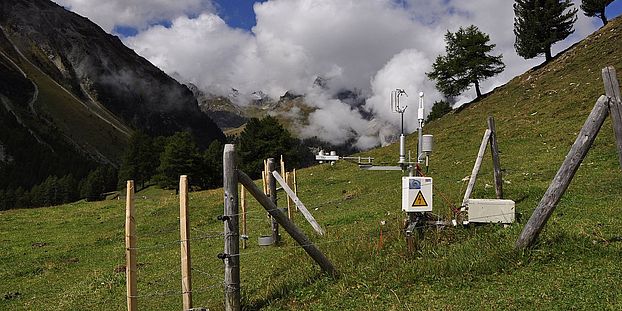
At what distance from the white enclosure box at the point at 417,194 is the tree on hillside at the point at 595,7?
2644 inches

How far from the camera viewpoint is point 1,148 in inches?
7293

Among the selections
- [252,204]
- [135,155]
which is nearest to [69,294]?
[252,204]

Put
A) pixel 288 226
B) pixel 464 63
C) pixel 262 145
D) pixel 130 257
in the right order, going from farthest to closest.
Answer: pixel 262 145 → pixel 464 63 → pixel 288 226 → pixel 130 257

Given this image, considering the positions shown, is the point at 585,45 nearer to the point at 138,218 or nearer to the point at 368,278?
the point at 138,218

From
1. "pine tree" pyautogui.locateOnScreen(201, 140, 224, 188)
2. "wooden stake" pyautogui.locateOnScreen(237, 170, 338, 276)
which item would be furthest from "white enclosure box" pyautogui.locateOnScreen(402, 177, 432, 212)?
"pine tree" pyautogui.locateOnScreen(201, 140, 224, 188)

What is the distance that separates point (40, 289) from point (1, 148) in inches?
7907

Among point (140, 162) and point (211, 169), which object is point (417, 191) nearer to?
point (211, 169)

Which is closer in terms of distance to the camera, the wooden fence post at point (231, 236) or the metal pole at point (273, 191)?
the wooden fence post at point (231, 236)

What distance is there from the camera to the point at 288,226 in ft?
32.0

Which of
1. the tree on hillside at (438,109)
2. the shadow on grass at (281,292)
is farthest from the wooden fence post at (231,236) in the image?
the tree on hillside at (438,109)

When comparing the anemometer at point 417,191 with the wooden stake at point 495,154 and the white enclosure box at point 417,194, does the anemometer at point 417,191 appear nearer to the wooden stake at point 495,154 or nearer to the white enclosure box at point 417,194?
the white enclosure box at point 417,194

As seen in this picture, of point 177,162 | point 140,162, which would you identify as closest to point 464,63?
point 177,162

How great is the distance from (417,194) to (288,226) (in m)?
3.13

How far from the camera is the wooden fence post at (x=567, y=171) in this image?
923cm
